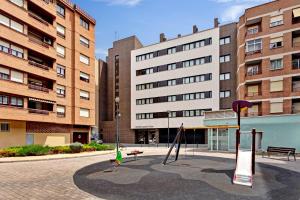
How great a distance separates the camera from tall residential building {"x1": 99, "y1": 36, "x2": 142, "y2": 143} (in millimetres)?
57094

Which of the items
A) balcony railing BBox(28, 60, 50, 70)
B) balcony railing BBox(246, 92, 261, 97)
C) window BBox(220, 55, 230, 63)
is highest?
window BBox(220, 55, 230, 63)

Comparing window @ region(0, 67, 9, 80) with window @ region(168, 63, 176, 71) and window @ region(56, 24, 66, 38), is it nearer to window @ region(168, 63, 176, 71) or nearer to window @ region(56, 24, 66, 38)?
window @ region(56, 24, 66, 38)

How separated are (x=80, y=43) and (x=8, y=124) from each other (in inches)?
659

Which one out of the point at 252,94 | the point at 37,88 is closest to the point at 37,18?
the point at 37,88

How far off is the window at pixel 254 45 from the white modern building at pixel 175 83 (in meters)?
10.5

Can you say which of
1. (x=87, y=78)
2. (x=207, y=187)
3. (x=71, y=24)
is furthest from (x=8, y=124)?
(x=207, y=187)

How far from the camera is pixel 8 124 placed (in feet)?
90.9

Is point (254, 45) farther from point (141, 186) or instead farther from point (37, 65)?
point (141, 186)

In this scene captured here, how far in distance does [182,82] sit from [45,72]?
88.1ft

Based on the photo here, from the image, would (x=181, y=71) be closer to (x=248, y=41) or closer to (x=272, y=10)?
(x=248, y=41)

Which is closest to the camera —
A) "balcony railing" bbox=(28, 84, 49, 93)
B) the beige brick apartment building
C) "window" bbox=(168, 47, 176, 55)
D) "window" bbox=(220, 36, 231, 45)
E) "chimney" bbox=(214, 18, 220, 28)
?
"balcony railing" bbox=(28, 84, 49, 93)

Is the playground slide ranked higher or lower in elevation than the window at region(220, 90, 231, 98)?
lower

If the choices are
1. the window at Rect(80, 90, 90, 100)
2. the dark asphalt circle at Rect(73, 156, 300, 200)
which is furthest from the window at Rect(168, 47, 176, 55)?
the dark asphalt circle at Rect(73, 156, 300, 200)

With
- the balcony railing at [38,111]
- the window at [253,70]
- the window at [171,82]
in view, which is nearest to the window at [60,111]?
the balcony railing at [38,111]
